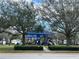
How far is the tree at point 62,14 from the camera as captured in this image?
37.0 metres

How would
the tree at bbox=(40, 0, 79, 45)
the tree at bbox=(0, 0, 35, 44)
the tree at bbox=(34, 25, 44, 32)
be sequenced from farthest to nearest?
1. the tree at bbox=(34, 25, 44, 32)
2. the tree at bbox=(0, 0, 35, 44)
3. the tree at bbox=(40, 0, 79, 45)

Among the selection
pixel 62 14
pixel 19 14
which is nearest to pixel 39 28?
pixel 19 14

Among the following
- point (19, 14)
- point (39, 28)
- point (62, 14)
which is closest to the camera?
point (62, 14)

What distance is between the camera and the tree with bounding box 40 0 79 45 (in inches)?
1458

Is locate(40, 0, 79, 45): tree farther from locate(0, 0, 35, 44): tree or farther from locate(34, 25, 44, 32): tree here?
locate(0, 0, 35, 44): tree

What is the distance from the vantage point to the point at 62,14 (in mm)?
37375

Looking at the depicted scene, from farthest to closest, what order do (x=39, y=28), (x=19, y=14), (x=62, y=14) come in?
(x=39, y=28) → (x=19, y=14) → (x=62, y=14)

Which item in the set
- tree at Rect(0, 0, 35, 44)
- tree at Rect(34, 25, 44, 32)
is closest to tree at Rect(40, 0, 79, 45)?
tree at Rect(34, 25, 44, 32)

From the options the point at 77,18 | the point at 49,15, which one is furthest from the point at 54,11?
the point at 77,18

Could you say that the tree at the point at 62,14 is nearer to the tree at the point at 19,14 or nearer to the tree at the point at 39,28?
the tree at the point at 39,28

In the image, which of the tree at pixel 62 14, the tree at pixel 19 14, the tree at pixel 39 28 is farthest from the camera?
the tree at pixel 39 28

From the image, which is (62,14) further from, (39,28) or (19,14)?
(19,14)

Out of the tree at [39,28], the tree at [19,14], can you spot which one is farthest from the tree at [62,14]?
the tree at [19,14]

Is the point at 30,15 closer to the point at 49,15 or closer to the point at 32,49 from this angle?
the point at 49,15
